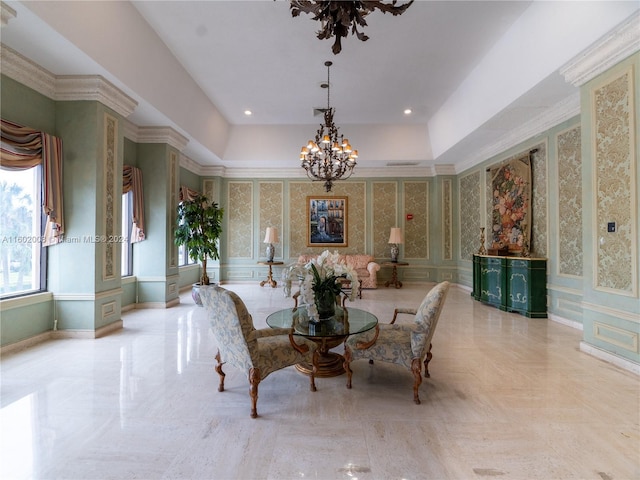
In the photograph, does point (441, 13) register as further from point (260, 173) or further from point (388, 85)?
point (260, 173)

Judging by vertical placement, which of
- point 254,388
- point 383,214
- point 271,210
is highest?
point 271,210

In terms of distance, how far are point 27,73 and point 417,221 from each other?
846 cm

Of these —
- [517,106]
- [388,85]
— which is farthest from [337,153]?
[517,106]

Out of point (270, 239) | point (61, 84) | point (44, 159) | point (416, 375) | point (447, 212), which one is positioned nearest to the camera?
point (416, 375)

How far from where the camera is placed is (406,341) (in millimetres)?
2797

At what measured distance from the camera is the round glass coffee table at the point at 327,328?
271cm

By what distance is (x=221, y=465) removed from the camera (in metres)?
1.90

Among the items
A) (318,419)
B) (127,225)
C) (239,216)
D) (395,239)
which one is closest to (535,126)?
(395,239)

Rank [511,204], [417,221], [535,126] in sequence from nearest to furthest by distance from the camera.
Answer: [535,126], [511,204], [417,221]

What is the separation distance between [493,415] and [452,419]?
0.35 m

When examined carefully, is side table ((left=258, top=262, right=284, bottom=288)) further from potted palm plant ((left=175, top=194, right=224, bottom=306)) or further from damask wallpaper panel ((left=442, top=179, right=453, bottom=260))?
→ damask wallpaper panel ((left=442, top=179, right=453, bottom=260))

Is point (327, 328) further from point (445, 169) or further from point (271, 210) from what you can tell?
point (445, 169)

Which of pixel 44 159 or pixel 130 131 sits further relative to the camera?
pixel 130 131

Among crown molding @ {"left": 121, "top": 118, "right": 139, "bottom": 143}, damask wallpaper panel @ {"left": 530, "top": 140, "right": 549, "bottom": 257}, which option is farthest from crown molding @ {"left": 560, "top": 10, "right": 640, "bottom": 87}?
crown molding @ {"left": 121, "top": 118, "right": 139, "bottom": 143}
